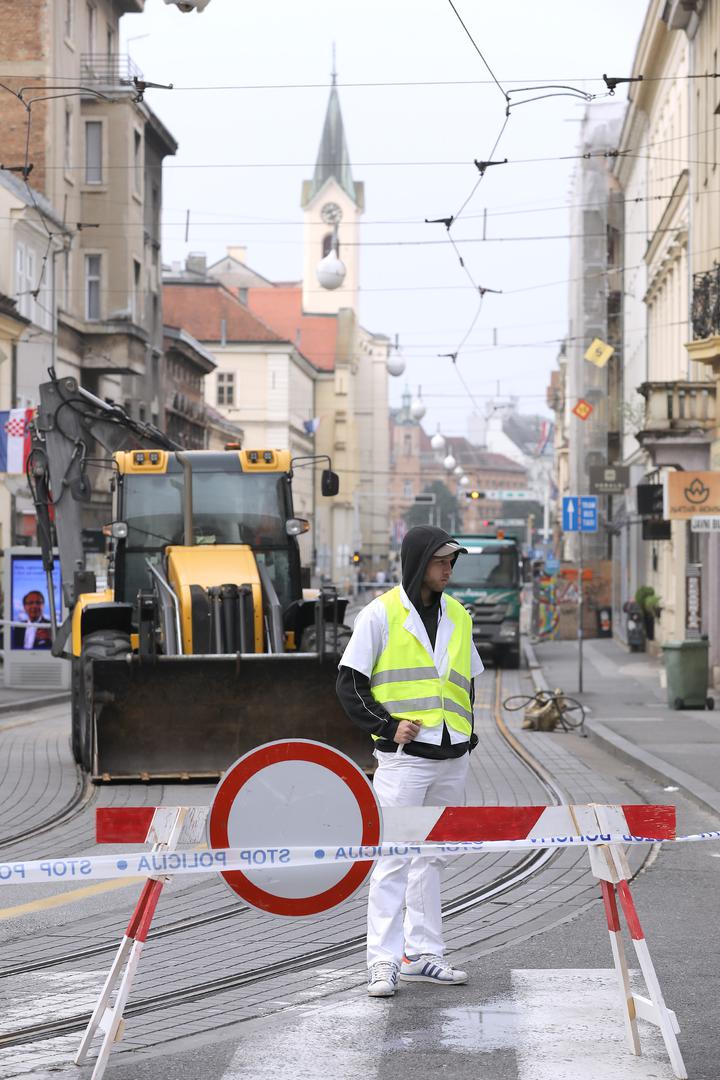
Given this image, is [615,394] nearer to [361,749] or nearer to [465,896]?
[361,749]

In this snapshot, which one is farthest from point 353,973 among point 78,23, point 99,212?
point 99,212

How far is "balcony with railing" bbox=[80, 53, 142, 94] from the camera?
1724 inches

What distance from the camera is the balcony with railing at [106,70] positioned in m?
43.8

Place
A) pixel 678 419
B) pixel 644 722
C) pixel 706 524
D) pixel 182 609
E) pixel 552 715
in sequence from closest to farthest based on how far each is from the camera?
1. pixel 182 609
2. pixel 552 715
3. pixel 644 722
4. pixel 706 524
5. pixel 678 419

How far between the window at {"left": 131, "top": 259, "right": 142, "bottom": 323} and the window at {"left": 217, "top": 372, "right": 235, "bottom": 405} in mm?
52749

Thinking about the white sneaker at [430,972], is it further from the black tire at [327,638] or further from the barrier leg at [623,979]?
the black tire at [327,638]

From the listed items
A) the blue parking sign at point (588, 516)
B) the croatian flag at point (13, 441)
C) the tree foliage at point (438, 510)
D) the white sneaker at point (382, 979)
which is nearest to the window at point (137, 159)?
the croatian flag at point (13, 441)

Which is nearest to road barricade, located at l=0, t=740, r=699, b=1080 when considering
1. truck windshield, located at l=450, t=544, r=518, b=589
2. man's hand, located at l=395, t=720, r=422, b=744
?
man's hand, located at l=395, t=720, r=422, b=744

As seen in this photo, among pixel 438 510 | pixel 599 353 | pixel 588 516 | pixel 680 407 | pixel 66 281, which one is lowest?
pixel 588 516

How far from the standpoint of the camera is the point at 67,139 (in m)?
45.5

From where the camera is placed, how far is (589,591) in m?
52.3

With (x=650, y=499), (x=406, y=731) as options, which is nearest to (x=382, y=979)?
(x=406, y=731)

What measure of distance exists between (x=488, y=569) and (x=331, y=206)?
102 meters

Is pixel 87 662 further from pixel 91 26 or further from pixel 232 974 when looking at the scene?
pixel 91 26
